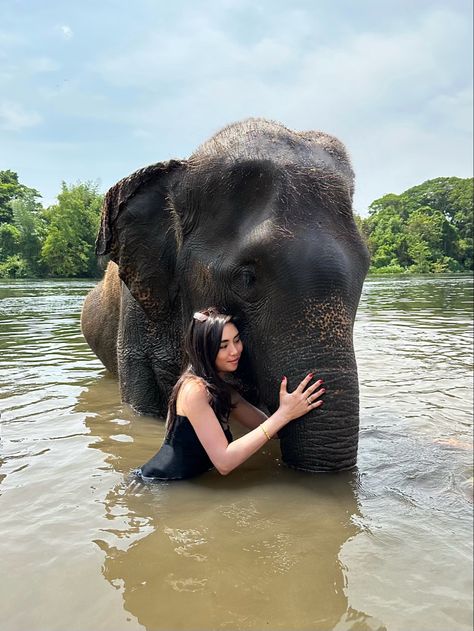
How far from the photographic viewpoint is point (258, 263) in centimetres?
363

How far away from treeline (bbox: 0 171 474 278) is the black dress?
47.7 metres

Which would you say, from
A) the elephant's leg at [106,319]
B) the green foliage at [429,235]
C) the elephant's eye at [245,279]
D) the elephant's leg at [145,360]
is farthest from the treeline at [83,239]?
the elephant's eye at [245,279]

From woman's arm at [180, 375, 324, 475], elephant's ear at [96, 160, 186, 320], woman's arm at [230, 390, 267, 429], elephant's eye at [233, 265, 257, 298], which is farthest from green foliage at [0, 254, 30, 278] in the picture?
woman's arm at [180, 375, 324, 475]

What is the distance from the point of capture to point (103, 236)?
15.8ft

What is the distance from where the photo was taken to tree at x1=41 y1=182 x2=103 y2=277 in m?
57.0

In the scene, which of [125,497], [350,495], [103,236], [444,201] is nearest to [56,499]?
[125,497]

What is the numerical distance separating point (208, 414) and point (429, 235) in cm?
6780

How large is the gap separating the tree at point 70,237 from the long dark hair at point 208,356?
5330 cm

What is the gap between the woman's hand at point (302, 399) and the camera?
324 centimetres

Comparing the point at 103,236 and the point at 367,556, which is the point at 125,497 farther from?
the point at 103,236

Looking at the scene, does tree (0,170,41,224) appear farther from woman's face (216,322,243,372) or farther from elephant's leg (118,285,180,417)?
woman's face (216,322,243,372)

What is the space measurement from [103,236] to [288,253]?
1897 millimetres

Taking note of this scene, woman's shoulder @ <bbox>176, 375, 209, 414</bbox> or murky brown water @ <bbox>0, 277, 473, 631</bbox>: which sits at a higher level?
woman's shoulder @ <bbox>176, 375, 209, 414</bbox>

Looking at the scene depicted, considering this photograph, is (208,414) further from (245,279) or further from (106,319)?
(106,319)
